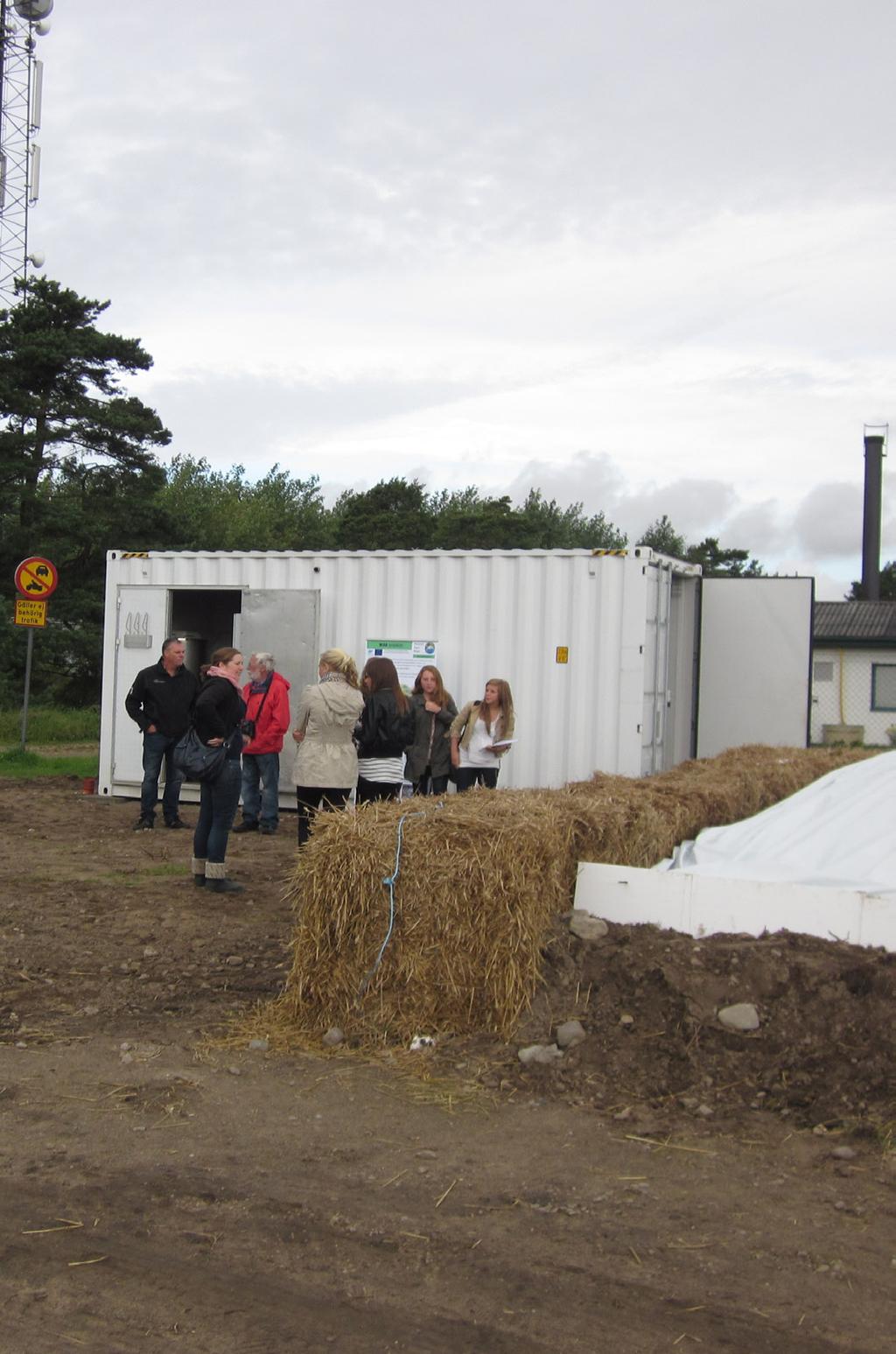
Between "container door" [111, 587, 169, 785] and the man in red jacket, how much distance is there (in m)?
2.00

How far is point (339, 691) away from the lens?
815 centimetres

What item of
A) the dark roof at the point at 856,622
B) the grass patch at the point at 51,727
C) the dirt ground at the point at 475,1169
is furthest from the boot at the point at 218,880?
the dark roof at the point at 856,622

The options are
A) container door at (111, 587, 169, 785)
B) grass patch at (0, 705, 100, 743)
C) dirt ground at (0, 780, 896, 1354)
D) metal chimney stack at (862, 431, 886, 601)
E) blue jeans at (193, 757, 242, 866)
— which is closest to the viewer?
dirt ground at (0, 780, 896, 1354)

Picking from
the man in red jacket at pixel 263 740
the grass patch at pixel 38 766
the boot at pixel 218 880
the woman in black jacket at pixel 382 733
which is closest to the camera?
the woman in black jacket at pixel 382 733

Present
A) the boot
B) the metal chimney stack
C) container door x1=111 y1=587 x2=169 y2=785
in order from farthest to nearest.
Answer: the metal chimney stack, container door x1=111 y1=587 x2=169 y2=785, the boot

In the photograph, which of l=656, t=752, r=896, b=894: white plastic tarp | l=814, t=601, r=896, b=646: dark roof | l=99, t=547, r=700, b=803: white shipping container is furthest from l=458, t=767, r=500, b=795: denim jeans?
l=814, t=601, r=896, b=646: dark roof

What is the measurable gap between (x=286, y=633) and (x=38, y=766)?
5688 mm

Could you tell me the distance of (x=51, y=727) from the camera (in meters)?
21.8

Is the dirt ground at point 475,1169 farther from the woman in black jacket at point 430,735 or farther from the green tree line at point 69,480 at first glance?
the green tree line at point 69,480

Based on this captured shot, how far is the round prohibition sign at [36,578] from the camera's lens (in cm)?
1523

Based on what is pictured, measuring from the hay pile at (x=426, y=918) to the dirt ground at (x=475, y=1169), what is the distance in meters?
0.19

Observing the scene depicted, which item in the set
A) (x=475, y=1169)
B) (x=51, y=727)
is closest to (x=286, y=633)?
(x=475, y=1169)

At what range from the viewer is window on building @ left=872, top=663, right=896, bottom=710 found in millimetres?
32719

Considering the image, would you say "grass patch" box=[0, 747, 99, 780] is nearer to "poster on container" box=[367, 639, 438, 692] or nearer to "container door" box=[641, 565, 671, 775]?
"poster on container" box=[367, 639, 438, 692]
